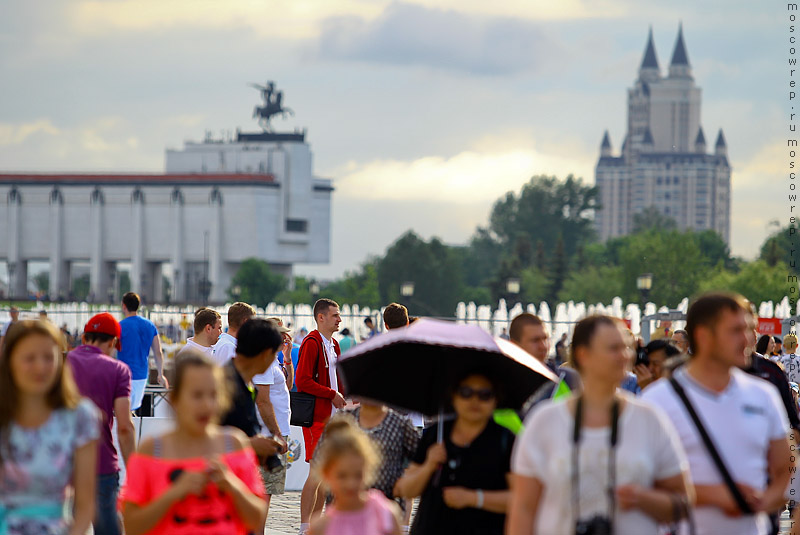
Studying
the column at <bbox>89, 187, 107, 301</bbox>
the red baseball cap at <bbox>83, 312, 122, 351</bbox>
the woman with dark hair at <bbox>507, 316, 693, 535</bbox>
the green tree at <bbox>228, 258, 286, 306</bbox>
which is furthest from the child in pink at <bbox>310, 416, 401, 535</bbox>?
the column at <bbox>89, 187, 107, 301</bbox>

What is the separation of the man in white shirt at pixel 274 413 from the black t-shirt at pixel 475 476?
1247 millimetres

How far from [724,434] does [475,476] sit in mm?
1027

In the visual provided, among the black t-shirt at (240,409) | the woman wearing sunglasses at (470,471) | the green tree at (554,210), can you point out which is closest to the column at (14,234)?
the green tree at (554,210)

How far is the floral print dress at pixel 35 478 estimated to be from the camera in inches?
189

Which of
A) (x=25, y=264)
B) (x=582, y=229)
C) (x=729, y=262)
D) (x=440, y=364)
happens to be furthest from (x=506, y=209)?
(x=440, y=364)

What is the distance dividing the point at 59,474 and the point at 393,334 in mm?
1679

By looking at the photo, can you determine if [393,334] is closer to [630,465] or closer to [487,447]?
[487,447]

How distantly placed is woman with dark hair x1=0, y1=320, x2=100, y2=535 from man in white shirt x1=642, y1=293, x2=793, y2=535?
2.02 metres

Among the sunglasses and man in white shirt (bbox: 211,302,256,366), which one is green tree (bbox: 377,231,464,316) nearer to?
man in white shirt (bbox: 211,302,256,366)

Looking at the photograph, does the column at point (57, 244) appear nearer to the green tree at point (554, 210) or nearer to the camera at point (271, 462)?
the green tree at point (554, 210)

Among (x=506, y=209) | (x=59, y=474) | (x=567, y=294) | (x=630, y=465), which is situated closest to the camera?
(x=630, y=465)

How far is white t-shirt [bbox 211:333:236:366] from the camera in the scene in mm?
9500

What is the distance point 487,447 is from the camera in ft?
18.0

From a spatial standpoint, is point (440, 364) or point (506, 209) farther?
point (506, 209)
